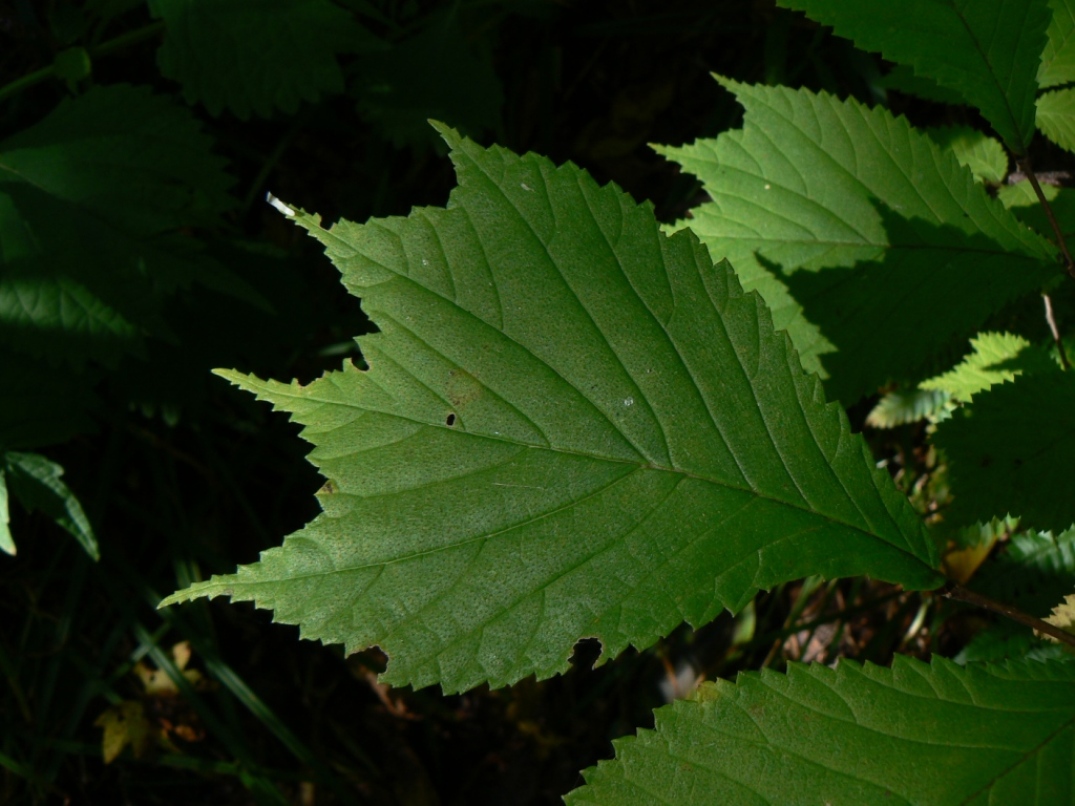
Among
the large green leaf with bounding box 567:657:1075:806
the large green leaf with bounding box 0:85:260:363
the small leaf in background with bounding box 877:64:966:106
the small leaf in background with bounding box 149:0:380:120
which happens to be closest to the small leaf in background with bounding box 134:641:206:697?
the large green leaf with bounding box 0:85:260:363

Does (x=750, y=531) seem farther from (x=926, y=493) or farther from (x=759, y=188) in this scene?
(x=926, y=493)

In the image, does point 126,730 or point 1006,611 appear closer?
point 1006,611

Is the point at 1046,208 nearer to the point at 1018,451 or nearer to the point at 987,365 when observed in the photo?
the point at 1018,451

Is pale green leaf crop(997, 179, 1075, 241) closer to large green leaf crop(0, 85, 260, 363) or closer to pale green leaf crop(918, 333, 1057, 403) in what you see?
pale green leaf crop(918, 333, 1057, 403)

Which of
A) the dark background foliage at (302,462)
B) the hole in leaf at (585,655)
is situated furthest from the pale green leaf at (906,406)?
the hole in leaf at (585,655)

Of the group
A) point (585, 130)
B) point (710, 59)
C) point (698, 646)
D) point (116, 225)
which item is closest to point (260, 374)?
point (116, 225)

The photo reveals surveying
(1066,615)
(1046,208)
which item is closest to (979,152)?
(1046,208)
